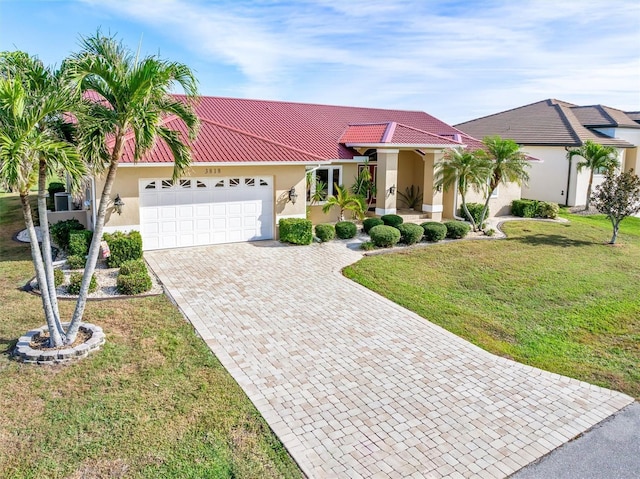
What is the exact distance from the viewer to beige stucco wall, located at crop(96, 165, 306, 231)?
1588 cm

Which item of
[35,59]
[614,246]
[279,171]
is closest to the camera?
[35,59]

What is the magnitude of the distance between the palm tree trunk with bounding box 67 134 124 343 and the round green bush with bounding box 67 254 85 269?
5.48 metres

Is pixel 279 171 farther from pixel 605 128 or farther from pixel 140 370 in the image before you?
pixel 605 128

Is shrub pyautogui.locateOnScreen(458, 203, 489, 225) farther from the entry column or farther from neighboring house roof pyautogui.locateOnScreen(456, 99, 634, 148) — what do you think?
neighboring house roof pyautogui.locateOnScreen(456, 99, 634, 148)

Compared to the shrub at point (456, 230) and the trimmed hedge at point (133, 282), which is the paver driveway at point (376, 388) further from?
the shrub at point (456, 230)

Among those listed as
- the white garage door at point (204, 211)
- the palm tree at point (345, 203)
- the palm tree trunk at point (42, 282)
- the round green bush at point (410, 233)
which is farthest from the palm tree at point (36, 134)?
the palm tree at point (345, 203)

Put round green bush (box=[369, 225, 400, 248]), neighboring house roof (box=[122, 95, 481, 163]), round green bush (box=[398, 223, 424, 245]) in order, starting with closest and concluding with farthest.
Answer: neighboring house roof (box=[122, 95, 481, 163])
round green bush (box=[369, 225, 400, 248])
round green bush (box=[398, 223, 424, 245])

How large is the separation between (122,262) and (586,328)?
12.7m

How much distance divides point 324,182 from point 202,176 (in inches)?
277

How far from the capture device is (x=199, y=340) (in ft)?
32.7

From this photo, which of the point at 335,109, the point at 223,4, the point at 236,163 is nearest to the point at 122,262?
the point at 236,163

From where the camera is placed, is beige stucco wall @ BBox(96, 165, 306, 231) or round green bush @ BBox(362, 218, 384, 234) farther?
round green bush @ BBox(362, 218, 384, 234)

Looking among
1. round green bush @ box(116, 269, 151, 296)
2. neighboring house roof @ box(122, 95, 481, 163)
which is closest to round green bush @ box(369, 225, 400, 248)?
neighboring house roof @ box(122, 95, 481, 163)

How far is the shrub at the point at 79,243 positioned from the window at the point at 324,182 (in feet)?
31.9
